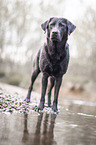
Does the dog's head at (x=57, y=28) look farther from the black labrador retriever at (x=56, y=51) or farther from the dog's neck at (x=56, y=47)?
the dog's neck at (x=56, y=47)

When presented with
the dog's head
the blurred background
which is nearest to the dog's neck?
the dog's head

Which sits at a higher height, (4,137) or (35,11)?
(35,11)

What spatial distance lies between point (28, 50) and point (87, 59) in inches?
417

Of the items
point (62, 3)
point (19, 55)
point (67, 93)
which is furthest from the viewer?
point (19, 55)

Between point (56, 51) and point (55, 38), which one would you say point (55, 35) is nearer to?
point (55, 38)

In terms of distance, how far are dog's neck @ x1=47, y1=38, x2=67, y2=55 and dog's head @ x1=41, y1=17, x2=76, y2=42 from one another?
0.39 feet

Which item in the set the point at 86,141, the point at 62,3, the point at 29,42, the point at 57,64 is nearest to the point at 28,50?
the point at 29,42

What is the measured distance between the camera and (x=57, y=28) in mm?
4285

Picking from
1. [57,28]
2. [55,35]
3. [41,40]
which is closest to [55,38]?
[55,35]

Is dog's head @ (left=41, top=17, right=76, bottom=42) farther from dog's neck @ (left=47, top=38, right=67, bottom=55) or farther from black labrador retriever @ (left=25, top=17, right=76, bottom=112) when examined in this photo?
dog's neck @ (left=47, top=38, right=67, bottom=55)

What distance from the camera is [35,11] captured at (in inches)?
1093

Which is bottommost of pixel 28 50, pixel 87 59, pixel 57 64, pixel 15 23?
pixel 57 64

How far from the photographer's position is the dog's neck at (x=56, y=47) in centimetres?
453

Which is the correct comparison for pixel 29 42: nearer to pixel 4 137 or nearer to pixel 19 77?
pixel 19 77
